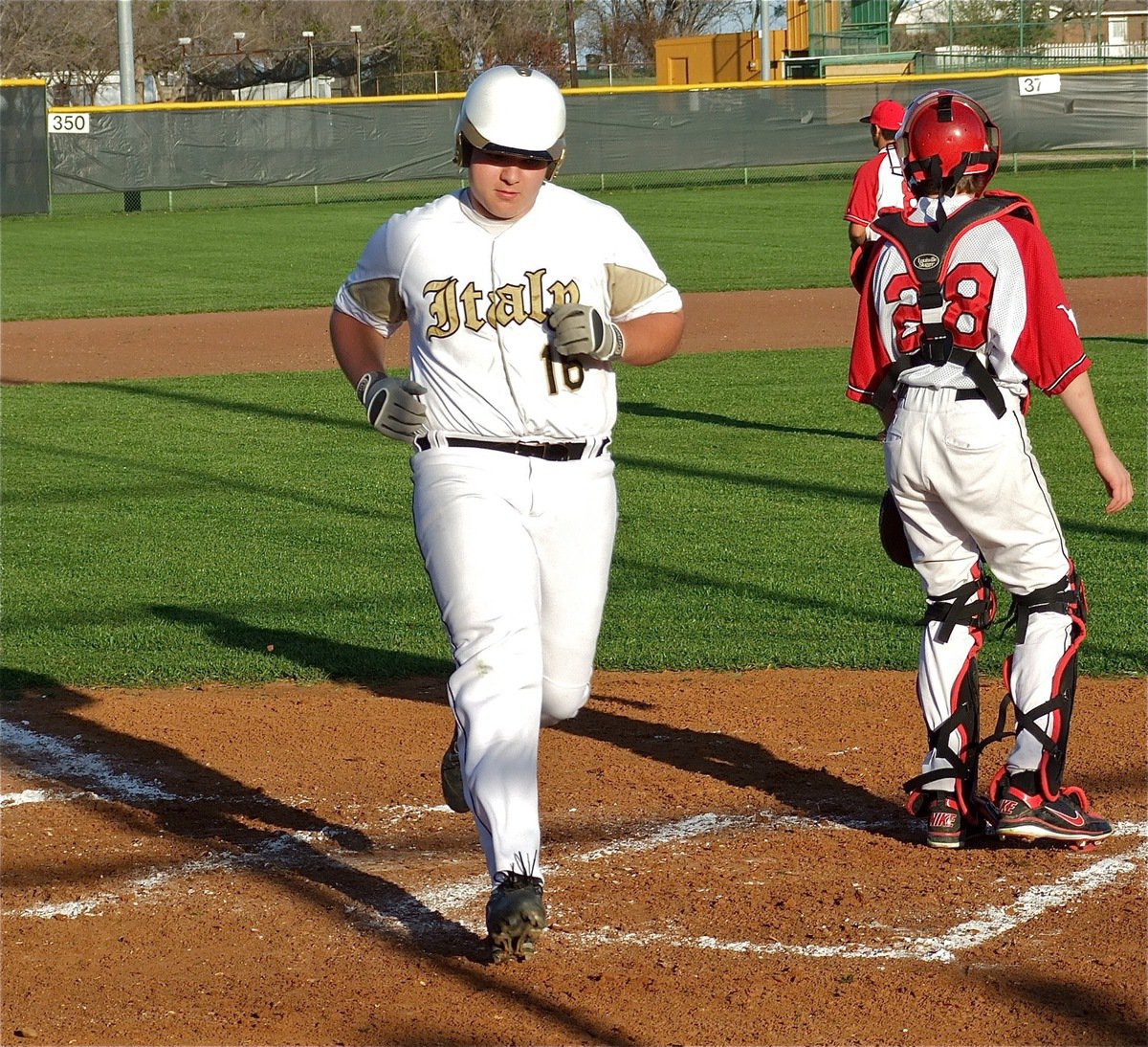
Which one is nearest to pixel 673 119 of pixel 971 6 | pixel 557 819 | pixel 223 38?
pixel 971 6

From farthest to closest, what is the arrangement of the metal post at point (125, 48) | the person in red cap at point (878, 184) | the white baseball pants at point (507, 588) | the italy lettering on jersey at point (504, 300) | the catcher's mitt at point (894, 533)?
the metal post at point (125, 48)
the person in red cap at point (878, 184)
the catcher's mitt at point (894, 533)
the italy lettering on jersey at point (504, 300)
the white baseball pants at point (507, 588)

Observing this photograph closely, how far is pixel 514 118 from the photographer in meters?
3.53

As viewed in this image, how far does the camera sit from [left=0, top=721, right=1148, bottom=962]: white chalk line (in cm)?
353

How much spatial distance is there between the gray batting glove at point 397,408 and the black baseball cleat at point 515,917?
103cm

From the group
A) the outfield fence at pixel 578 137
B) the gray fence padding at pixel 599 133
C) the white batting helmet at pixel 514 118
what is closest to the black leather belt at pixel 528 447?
the white batting helmet at pixel 514 118

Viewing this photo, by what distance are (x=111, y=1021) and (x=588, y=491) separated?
1.56 metres

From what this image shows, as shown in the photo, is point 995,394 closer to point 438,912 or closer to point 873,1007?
point 873,1007

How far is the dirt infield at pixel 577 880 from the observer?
10.6 ft

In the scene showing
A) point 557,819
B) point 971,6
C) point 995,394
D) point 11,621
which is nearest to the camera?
point 995,394

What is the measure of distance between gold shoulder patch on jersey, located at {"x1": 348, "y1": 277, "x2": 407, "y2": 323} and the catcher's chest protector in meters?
1.28

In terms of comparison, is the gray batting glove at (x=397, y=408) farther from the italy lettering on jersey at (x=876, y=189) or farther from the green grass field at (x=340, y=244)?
the green grass field at (x=340, y=244)

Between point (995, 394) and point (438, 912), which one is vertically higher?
point (995, 394)

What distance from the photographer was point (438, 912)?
379 cm

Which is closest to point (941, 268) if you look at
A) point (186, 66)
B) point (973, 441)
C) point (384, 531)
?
point (973, 441)
